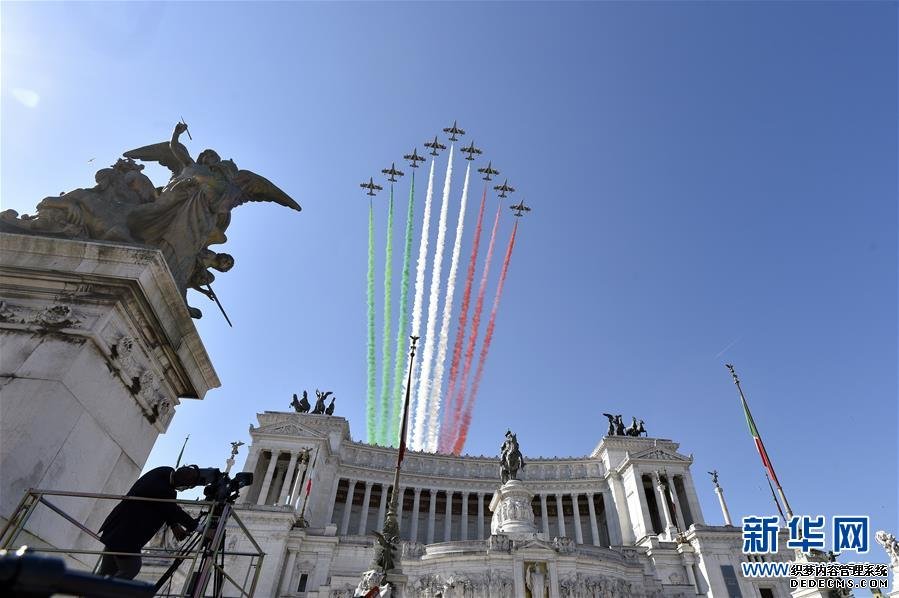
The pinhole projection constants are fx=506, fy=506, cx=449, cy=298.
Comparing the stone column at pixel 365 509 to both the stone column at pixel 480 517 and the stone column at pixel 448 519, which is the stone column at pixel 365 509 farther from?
the stone column at pixel 480 517

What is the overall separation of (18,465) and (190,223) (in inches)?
168

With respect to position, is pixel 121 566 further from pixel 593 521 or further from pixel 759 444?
pixel 593 521

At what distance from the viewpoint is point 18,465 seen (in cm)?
521

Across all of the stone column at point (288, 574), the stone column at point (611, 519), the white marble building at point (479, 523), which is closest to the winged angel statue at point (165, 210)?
the white marble building at point (479, 523)

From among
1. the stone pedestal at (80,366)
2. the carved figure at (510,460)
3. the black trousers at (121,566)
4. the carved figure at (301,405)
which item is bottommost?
the black trousers at (121,566)

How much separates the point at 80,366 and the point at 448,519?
63.2 m

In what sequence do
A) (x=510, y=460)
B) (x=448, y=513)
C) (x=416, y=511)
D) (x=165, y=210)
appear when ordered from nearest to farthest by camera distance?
(x=165, y=210)
(x=510, y=460)
(x=416, y=511)
(x=448, y=513)

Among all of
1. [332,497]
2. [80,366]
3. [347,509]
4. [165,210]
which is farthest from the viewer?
[347,509]

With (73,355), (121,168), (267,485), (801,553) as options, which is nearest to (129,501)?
(73,355)

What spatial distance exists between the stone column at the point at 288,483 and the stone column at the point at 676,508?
43.2m

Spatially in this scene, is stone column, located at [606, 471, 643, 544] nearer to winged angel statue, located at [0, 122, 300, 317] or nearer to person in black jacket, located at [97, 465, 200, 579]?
winged angel statue, located at [0, 122, 300, 317]

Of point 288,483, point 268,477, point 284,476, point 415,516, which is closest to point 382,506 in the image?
point 415,516

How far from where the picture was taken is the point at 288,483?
5528cm

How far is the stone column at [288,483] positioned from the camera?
178 feet
